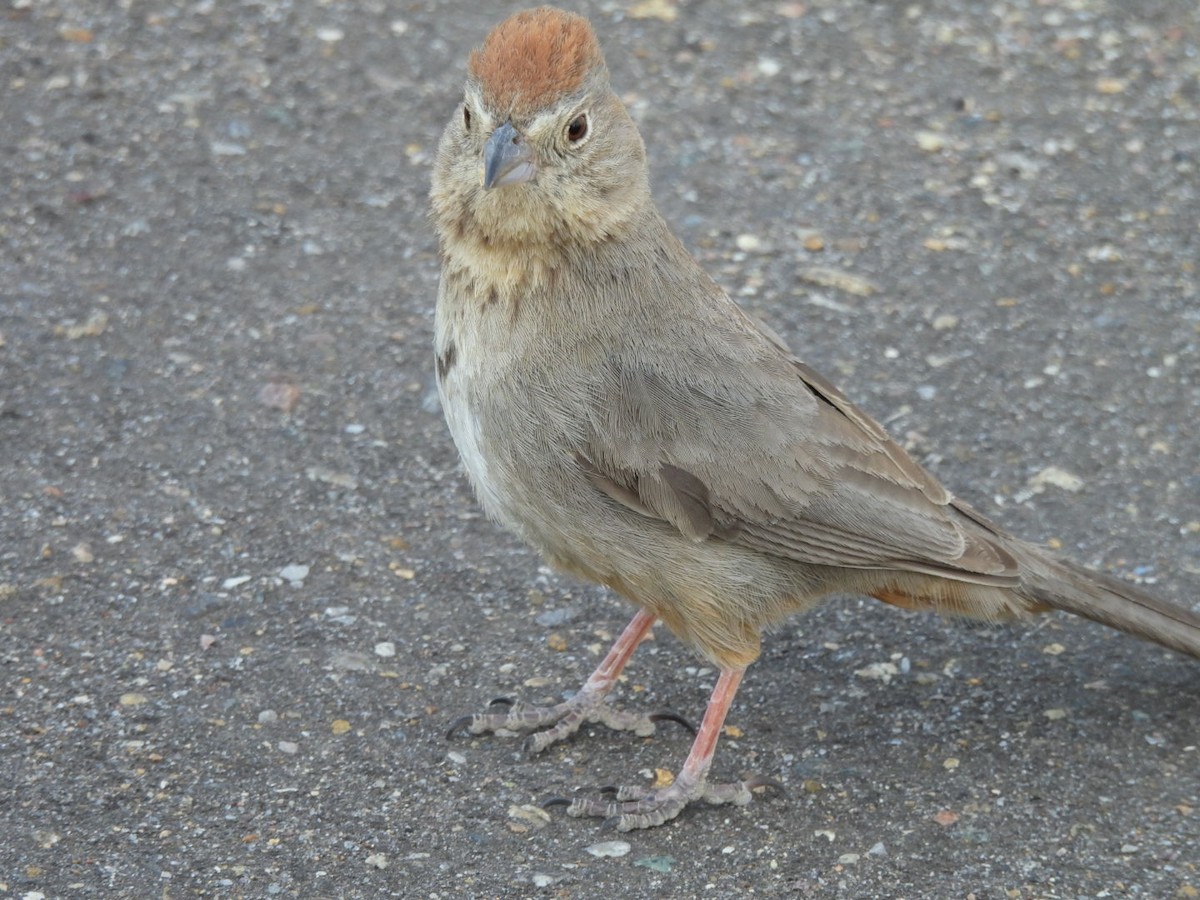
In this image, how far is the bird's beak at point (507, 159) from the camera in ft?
14.4

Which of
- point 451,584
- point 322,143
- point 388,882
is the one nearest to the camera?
point 388,882

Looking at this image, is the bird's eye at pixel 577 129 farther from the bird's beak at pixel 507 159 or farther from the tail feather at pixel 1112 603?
the tail feather at pixel 1112 603

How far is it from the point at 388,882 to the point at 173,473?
219 cm

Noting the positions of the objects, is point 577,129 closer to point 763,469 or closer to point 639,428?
point 639,428

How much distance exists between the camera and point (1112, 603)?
4.94 meters

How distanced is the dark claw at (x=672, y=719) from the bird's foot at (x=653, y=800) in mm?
299

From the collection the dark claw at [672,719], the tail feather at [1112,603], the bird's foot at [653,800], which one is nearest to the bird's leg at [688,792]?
the bird's foot at [653,800]

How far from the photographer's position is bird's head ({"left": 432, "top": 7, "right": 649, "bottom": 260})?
4488 mm

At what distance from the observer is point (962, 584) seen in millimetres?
4922

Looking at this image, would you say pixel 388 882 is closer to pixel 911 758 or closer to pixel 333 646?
pixel 333 646

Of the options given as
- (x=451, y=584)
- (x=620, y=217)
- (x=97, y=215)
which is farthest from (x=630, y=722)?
(x=97, y=215)

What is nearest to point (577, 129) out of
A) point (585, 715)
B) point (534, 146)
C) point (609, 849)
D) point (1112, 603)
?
point (534, 146)

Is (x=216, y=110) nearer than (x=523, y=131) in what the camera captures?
No

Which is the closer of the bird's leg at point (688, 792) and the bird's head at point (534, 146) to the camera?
the bird's head at point (534, 146)
